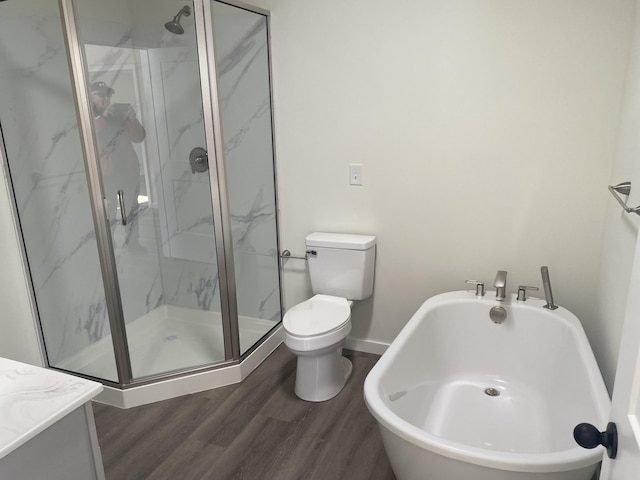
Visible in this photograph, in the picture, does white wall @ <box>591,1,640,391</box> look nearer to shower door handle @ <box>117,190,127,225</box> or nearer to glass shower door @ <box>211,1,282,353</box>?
glass shower door @ <box>211,1,282,353</box>

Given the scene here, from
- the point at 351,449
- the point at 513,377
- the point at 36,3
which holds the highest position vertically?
the point at 36,3

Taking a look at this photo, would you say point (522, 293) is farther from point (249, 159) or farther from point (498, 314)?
point (249, 159)

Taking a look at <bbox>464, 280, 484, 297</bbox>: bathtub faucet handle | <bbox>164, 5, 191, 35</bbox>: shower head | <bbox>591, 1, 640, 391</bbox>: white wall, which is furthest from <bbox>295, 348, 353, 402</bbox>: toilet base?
<bbox>164, 5, 191, 35</bbox>: shower head

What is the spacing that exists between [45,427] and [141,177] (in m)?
2.14

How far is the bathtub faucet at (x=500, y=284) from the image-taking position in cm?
227

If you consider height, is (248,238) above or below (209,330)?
above

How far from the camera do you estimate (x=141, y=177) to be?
9.60 ft

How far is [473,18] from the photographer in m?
2.25

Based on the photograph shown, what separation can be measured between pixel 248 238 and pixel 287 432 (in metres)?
1.17

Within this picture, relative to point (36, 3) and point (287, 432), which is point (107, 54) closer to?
point (36, 3)

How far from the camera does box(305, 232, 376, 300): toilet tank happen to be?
2645 millimetres

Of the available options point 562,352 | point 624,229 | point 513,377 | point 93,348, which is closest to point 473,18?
point 624,229

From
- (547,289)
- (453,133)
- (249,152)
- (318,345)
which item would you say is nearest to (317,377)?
(318,345)

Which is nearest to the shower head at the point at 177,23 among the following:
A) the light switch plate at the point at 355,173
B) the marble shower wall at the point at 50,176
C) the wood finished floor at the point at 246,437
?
the marble shower wall at the point at 50,176
